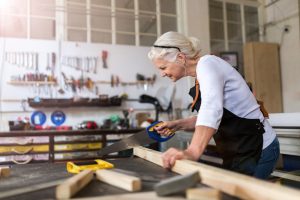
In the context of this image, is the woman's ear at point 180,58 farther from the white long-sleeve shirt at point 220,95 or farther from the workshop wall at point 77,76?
the workshop wall at point 77,76

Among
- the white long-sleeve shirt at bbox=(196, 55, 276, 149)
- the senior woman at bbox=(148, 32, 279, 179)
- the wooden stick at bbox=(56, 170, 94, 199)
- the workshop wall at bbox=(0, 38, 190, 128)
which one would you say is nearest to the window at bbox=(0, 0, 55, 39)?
the workshop wall at bbox=(0, 38, 190, 128)

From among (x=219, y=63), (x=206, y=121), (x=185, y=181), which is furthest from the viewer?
(x=219, y=63)

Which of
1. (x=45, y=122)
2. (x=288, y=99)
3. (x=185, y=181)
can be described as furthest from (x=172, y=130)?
(x=288, y=99)

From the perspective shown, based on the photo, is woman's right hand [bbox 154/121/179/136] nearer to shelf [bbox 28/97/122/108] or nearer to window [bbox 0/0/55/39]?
shelf [bbox 28/97/122/108]

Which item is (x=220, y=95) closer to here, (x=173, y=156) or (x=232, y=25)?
(x=173, y=156)

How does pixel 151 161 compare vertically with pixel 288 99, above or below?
below

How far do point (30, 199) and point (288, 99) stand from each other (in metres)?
4.35

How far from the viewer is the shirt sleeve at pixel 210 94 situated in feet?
3.01

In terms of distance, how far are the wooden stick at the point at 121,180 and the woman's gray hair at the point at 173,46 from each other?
553mm

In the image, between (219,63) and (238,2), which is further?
(238,2)

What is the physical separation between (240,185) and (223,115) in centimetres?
46

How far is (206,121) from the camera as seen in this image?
91 centimetres

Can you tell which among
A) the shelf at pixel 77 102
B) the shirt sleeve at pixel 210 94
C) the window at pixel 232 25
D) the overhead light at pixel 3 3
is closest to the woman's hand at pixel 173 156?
the shirt sleeve at pixel 210 94

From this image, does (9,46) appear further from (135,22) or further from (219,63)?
(219,63)
